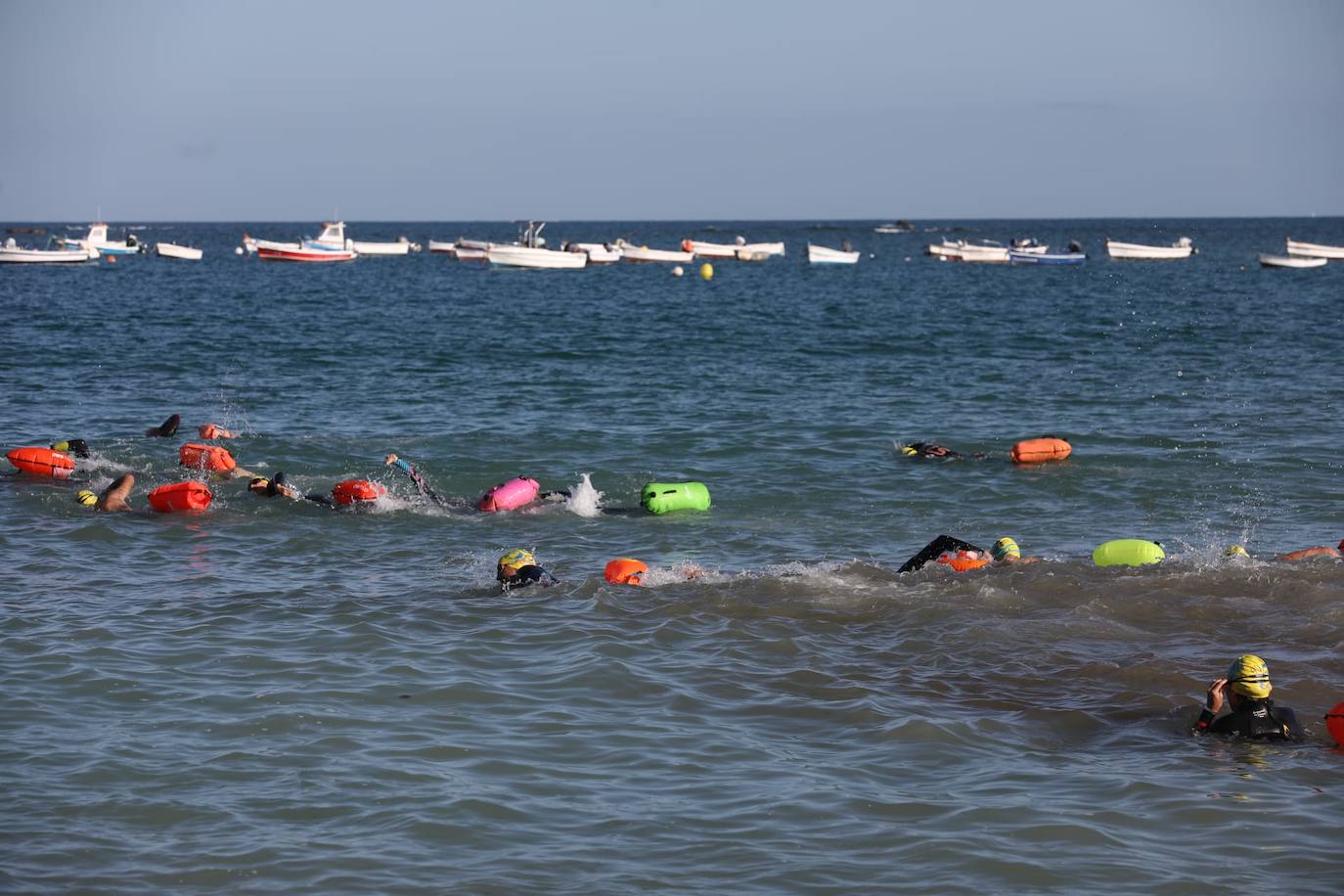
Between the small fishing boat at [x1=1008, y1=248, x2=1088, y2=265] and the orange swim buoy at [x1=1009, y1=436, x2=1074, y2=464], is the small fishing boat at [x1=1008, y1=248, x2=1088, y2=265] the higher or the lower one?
the higher one

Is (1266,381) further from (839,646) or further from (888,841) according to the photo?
(888,841)

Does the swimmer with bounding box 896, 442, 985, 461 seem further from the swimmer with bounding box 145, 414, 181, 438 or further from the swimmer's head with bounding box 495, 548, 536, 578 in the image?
the swimmer with bounding box 145, 414, 181, 438

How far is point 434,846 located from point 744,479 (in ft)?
42.7

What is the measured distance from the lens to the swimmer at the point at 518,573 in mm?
14383

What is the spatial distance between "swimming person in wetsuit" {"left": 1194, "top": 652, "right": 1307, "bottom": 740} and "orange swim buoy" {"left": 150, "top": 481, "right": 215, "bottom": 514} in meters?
13.0

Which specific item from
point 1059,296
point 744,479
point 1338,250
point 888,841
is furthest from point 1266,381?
point 1338,250

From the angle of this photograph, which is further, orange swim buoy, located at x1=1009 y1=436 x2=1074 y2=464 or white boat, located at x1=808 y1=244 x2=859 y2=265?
white boat, located at x1=808 y1=244 x2=859 y2=265

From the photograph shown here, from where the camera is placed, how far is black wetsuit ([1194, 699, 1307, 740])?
10.2 meters

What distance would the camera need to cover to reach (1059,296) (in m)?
62.0

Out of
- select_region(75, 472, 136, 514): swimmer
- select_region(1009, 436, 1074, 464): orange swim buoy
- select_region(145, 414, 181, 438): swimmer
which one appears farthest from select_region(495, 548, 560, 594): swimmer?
select_region(145, 414, 181, 438): swimmer

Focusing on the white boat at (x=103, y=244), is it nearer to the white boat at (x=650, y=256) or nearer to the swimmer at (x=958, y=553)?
the white boat at (x=650, y=256)

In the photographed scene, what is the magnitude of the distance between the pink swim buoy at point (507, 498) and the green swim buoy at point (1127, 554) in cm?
781

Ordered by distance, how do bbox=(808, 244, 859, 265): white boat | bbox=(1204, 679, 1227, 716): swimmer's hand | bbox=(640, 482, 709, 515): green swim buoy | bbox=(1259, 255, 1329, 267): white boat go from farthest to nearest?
bbox=(808, 244, 859, 265): white boat
bbox=(1259, 255, 1329, 267): white boat
bbox=(640, 482, 709, 515): green swim buoy
bbox=(1204, 679, 1227, 716): swimmer's hand

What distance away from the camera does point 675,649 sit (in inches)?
496
